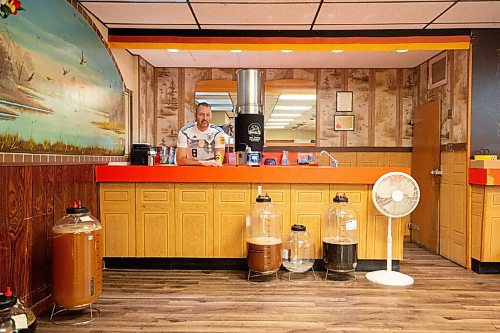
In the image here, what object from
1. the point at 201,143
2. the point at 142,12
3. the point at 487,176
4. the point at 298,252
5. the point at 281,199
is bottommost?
the point at 298,252

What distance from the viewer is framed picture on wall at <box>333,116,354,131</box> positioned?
253 inches

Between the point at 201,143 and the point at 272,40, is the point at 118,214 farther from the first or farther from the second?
the point at 272,40

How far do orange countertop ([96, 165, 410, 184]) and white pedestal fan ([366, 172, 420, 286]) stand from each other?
20 centimetres

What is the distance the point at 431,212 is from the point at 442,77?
1.85 m

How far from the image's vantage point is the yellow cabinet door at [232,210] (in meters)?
4.12

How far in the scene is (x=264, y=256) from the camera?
374 centimetres

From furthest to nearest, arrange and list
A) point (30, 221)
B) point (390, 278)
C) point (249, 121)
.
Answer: point (249, 121)
point (390, 278)
point (30, 221)

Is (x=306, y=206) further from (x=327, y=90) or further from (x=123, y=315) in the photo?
(x=327, y=90)

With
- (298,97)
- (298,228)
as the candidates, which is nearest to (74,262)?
(298,228)

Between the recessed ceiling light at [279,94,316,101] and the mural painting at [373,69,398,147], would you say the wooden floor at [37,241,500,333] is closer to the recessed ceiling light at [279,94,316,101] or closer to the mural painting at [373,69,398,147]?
the mural painting at [373,69,398,147]

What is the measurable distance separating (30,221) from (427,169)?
5.02 meters

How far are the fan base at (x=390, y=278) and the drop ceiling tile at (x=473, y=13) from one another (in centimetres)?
276

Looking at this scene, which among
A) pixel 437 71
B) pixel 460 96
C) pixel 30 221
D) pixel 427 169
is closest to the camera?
pixel 30 221

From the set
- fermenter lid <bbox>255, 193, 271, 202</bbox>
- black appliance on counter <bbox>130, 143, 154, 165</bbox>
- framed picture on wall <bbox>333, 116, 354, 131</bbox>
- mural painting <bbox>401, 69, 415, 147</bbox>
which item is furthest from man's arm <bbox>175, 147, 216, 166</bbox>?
mural painting <bbox>401, 69, 415, 147</bbox>
